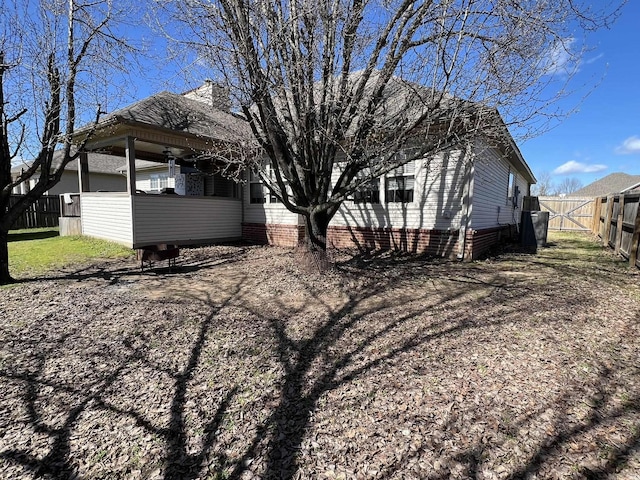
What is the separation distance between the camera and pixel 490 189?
10.6 meters

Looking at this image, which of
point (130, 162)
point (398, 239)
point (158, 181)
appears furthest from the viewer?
point (158, 181)

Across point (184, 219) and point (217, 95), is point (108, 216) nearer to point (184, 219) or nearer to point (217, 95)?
point (184, 219)

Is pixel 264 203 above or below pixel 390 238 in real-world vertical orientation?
above

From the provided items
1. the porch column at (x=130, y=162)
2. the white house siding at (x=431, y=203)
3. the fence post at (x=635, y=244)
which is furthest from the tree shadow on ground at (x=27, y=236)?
the fence post at (x=635, y=244)

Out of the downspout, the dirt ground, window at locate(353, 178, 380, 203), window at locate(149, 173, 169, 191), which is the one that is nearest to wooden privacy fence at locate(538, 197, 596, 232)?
the downspout

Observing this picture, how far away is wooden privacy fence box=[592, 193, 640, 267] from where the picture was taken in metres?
8.16

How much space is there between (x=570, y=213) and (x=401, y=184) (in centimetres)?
1713

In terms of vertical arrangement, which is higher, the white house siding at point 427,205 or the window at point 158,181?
the window at point 158,181

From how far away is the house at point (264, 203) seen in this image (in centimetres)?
890

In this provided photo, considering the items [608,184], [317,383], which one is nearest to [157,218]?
[317,383]

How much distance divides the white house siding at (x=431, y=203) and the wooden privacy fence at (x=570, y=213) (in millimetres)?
14216

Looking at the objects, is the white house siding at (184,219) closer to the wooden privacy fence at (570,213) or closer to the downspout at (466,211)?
the downspout at (466,211)

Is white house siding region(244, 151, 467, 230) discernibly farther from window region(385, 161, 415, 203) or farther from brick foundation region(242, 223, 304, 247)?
brick foundation region(242, 223, 304, 247)

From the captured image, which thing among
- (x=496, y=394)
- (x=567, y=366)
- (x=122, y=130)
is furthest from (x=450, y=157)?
(x=122, y=130)
